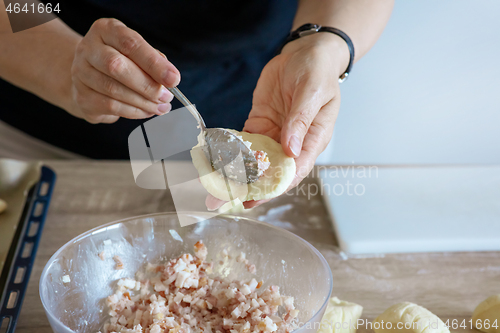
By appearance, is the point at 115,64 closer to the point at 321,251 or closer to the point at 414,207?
the point at 321,251

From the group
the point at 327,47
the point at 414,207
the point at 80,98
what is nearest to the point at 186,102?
the point at 80,98

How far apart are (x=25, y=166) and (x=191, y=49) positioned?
65 centimetres

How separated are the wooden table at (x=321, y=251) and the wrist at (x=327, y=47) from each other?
1.39ft

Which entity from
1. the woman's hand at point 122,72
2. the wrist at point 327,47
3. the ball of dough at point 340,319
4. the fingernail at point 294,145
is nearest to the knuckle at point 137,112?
the woman's hand at point 122,72

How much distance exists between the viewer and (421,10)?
66.7 inches

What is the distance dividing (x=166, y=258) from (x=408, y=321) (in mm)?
478

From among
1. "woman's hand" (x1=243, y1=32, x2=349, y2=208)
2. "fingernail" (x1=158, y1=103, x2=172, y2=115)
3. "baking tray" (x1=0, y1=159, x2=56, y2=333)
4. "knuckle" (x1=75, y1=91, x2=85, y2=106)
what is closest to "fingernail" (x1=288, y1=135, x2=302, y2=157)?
"woman's hand" (x1=243, y1=32, x2=349, y2=208)

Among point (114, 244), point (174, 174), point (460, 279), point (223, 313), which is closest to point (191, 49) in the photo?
point (174, 174)

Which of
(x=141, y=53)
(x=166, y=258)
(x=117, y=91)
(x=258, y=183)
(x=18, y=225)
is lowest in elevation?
(x=18, y=225)

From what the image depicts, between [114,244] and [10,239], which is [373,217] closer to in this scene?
[114,244]

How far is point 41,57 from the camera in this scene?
1.04 m

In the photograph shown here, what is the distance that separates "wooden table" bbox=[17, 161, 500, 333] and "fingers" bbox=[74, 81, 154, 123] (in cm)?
34

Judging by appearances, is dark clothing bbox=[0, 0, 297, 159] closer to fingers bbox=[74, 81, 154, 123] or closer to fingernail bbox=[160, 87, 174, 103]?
fingers bbox=[74, 81, 154, 123]

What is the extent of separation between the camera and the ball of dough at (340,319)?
0.68 metres
